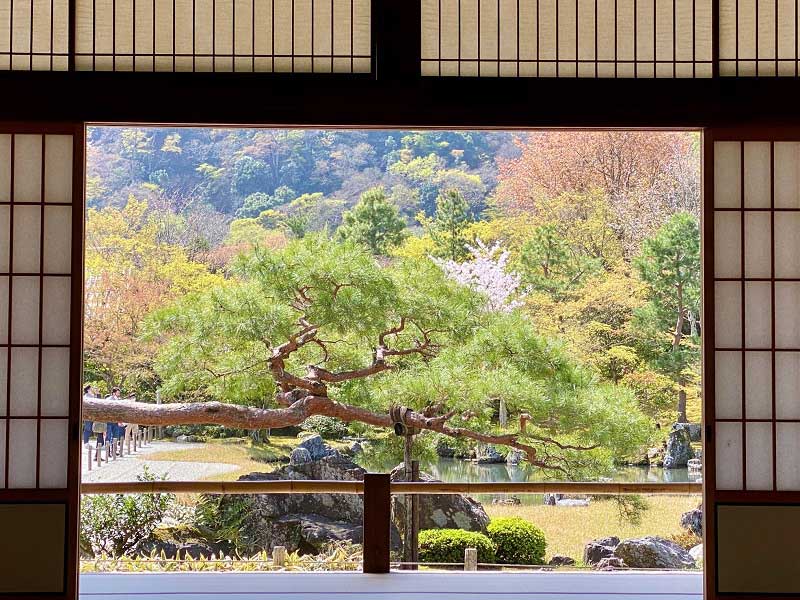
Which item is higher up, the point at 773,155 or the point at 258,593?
the point at 773,155

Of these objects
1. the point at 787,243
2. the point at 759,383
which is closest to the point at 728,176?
the point at 787,243

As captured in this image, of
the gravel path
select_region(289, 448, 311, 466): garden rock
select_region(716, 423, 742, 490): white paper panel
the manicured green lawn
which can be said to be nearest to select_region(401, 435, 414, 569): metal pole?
the manicured green lawn

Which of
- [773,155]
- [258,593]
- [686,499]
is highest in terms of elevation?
[773,155]

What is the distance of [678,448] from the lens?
436 inches

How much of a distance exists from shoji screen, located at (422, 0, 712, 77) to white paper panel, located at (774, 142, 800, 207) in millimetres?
525

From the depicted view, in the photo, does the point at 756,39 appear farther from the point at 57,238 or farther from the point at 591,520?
the point at 591,520

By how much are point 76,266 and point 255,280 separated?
634 centimetres

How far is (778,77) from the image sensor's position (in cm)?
386

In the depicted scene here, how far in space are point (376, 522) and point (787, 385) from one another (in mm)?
2094

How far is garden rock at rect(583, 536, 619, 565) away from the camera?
34.5 feet

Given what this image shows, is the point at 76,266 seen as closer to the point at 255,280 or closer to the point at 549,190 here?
the point at 255,280

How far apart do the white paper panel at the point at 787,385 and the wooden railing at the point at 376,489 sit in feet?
6.00

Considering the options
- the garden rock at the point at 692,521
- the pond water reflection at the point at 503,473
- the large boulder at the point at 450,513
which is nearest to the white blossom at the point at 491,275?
the pond water reflection at the point at 503,473

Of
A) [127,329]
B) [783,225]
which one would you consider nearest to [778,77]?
[783,225]
